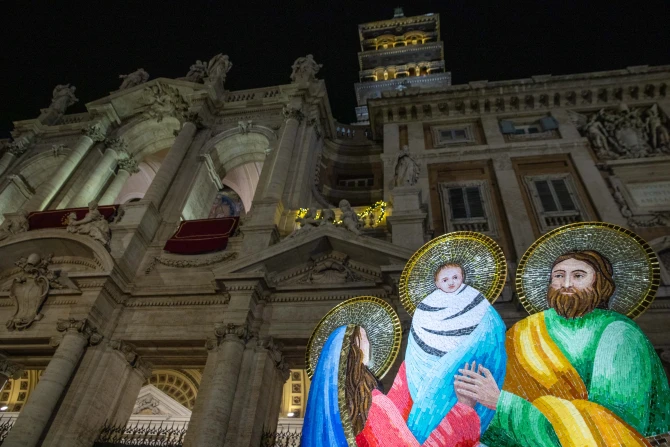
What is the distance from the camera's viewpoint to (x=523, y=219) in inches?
549

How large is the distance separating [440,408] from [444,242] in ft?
9.60

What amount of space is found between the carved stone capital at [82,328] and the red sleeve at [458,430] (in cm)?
908

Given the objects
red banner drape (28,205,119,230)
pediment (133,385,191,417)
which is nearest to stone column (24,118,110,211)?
red banner drape (28,205,119,230)

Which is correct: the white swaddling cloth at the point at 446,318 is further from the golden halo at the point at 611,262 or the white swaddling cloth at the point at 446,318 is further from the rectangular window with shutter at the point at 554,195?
the rectangular window with shutter at the point at 554,195

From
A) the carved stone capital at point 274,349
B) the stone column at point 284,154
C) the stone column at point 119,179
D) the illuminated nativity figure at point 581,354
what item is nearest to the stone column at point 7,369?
the carved stone capital at point 274,349

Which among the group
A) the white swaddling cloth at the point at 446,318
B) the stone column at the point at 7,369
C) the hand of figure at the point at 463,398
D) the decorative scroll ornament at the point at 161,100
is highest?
the decorative scroll ornament at the point at 161,100

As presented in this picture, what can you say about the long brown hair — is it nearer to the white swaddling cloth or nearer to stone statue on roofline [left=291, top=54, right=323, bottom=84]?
the white swaddling cloth

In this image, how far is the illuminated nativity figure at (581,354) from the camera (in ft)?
17.2

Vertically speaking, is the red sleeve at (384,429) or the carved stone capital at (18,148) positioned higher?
the carved stone capital at (18,148)

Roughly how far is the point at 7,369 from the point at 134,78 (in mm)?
14894

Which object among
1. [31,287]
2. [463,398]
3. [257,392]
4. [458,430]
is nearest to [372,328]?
[463,398]

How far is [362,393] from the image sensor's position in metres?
7.06

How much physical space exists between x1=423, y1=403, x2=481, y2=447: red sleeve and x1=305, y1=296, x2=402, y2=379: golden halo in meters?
1.52

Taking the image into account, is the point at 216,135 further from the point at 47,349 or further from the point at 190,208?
the point at 47,349
